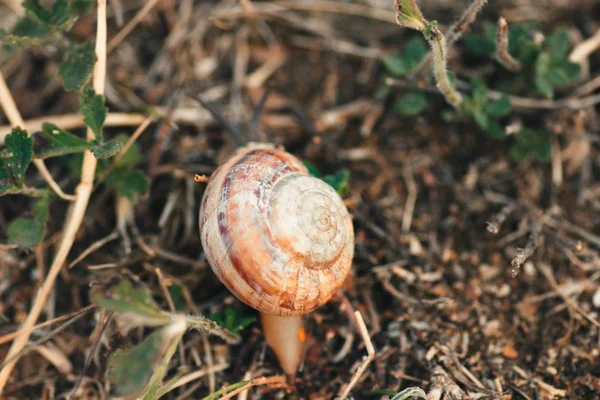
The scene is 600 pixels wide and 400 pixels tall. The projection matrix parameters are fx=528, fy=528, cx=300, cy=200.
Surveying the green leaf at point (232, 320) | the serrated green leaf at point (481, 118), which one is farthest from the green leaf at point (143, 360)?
the serrated green leaf at point (481, 118)

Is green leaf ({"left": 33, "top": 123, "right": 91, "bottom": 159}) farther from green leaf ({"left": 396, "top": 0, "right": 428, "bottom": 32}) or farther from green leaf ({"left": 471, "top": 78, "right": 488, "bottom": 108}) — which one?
green leaf ({"left": 471, "top": 78, "right": 488, "bottom": 108})

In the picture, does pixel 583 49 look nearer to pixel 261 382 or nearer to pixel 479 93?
pixel 479 93

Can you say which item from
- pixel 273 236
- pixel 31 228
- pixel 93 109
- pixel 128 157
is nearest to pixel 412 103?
pixel 273 236

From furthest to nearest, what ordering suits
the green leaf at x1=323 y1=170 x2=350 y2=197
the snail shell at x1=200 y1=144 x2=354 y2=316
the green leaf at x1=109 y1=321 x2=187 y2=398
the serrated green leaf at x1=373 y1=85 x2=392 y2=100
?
the serrated green leaf at x1=373 y1=85 x2=392 y2=100
the green leaf at x1=323 y1=170 x2=350 y2=197
the snail shell at x1=200 y1=144 x2=354 y2=316
the green leaf at x1=109 y1=321 x2=187 y2=398

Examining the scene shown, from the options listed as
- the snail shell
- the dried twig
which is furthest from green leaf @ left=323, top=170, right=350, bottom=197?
the dried twig

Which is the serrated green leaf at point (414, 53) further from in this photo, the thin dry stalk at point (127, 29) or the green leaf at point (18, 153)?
the green leaf at point (18, 153)
